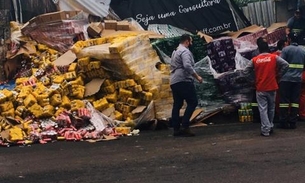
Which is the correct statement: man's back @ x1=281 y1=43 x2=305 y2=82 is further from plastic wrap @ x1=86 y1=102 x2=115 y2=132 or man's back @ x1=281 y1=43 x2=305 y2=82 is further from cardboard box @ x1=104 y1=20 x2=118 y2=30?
cardboard box @ x1=104 y1=20 x2=118 y2=30

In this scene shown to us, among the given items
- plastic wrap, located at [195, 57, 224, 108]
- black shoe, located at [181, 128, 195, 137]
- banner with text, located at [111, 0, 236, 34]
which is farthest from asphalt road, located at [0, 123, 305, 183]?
banner with text, located at [111, 0, 236, 34]

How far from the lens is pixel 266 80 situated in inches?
366

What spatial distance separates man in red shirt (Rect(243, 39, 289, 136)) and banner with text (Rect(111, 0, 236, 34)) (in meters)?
5.25

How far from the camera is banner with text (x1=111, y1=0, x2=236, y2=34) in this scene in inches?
572

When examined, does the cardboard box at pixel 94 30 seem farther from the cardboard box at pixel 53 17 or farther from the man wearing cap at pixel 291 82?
the man wearing cap at pixel 291 82

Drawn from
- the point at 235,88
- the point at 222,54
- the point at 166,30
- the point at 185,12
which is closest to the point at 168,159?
the point at 235,88

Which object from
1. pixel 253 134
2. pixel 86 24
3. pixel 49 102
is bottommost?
pixel 253 134

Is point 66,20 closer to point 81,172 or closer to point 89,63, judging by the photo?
point 89,63

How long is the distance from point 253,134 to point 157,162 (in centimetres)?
254

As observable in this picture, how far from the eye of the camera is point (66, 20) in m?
12.0

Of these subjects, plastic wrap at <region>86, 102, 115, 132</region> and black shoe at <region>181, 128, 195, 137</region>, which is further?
plastic wrap at <region>86, 102, 115, 132</region>

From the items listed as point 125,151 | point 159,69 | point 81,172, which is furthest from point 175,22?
point 81,172

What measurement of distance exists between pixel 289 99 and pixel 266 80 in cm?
110

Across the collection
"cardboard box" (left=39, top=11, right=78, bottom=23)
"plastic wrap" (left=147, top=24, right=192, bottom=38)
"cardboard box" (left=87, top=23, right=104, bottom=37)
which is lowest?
"plastic wrap" (left=147, top=24, right=192, bottom=38)
